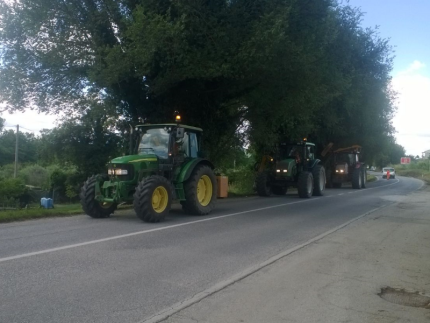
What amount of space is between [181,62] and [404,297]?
12.9 meters

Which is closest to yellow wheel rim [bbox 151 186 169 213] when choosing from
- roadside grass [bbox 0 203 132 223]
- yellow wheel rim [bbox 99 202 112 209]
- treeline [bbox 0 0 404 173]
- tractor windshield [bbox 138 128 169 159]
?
tractor windshield [bbox 138 128 169 159]

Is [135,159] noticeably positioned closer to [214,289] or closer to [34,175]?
[214,289]

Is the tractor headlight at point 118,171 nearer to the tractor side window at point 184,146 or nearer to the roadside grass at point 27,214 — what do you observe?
the tractor side window at point 184,146

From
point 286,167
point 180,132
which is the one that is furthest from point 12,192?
point 180,132

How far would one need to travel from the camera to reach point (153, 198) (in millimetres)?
13891

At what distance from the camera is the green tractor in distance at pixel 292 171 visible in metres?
24.7

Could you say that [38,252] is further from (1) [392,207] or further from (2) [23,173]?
(2) [23,173]

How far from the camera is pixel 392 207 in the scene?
2038 centimetres

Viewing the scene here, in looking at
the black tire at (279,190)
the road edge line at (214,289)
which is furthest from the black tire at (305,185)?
the road edge line at (214,289)

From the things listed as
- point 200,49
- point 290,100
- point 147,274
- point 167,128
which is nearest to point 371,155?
point 290,100

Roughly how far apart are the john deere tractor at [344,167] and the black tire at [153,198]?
24.0 metres

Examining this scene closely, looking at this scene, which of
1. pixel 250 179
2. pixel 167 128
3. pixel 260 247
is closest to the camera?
pixel 260 247

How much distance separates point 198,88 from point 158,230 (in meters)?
10.6

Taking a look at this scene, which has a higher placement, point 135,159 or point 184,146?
point 184,146
